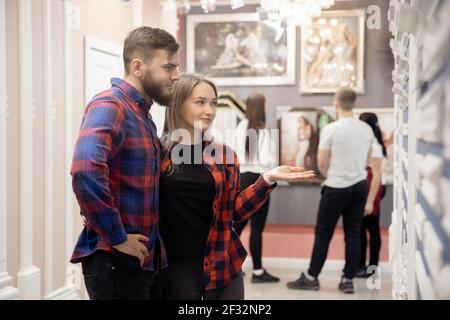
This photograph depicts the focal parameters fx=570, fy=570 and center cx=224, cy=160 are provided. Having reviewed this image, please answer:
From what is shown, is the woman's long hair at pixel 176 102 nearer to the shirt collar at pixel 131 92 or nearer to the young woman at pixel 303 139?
the shirt collar at pixel 131 92

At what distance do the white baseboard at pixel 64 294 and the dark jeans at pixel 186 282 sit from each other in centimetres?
108

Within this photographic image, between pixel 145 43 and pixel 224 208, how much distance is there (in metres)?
0.45

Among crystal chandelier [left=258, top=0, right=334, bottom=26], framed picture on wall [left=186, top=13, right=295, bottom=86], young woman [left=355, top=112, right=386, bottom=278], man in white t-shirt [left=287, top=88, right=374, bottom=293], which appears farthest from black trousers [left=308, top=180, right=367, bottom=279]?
framed picture on wall [left=186, top=13, right=295, bottom=86]

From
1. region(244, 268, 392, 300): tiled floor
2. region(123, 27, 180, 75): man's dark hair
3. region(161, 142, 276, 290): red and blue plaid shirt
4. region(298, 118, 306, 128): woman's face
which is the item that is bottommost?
region(244, 268, 392, 300): tiled floor

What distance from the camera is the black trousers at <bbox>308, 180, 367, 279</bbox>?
3.01 m

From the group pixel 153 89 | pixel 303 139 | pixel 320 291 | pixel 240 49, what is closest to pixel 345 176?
pixel 320 291

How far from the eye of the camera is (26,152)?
212cm

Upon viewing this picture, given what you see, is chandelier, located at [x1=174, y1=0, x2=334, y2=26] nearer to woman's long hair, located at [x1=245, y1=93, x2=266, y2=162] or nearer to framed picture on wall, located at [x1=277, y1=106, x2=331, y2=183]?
woman's long hair, located at [x1=245, y1=93, x2=266, y2=162]

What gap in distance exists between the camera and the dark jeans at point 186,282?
55.8 inches

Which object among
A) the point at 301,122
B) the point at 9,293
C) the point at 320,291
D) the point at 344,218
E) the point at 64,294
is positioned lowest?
the point at 320,291

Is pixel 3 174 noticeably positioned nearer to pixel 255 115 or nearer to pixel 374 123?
pixel 255 115

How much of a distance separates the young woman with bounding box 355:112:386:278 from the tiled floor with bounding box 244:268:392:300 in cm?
16
